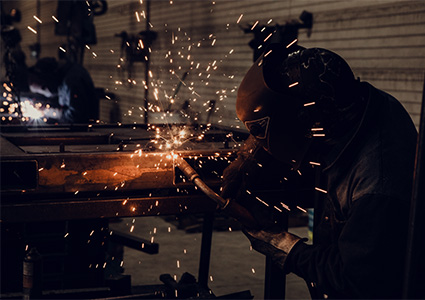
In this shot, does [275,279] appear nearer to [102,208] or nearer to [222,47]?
[102,208]

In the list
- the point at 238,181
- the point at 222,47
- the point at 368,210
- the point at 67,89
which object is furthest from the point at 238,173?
the point at 222,47

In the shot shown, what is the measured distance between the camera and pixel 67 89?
6.97 meters

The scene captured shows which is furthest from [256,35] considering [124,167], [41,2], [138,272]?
[41,2]

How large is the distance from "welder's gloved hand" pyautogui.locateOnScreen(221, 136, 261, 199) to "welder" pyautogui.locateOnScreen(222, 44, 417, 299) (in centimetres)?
41

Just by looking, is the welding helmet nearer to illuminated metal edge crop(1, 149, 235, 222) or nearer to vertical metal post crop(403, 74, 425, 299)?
vertical metal post crop(403, 74, 425, 299)

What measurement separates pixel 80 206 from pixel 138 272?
3178 mm

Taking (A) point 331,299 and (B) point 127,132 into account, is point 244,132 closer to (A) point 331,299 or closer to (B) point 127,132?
(B) point 127,132

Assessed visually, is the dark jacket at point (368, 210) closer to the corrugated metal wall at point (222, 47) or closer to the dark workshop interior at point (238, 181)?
the dark workshop interior at point (238, 181)

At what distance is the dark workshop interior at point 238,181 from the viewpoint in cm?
216

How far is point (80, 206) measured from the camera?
295 centimetres

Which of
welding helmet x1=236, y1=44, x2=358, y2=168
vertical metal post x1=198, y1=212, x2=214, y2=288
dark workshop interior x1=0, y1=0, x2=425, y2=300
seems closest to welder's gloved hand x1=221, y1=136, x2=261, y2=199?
dark workshop interior x1=0, y1=0, x2=425, y2=300

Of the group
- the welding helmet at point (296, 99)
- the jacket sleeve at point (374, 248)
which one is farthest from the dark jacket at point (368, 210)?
the welding helmet at point (296, 99)

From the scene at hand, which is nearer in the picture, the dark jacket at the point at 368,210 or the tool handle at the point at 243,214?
the dark jacket at the point at 368,210

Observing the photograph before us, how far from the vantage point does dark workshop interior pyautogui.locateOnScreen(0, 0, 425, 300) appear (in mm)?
2156
